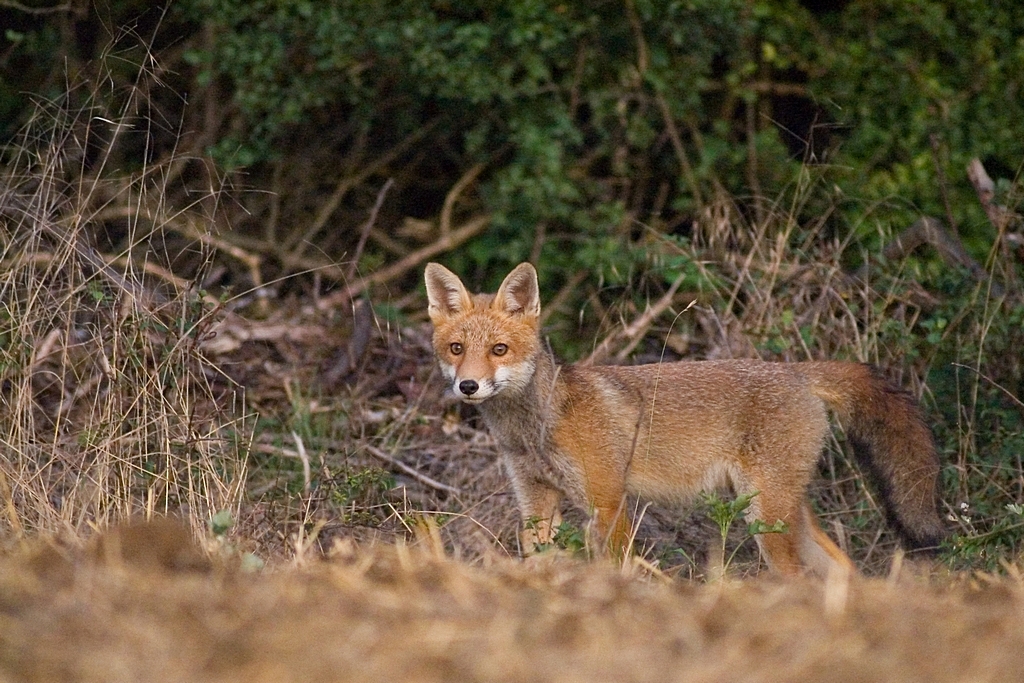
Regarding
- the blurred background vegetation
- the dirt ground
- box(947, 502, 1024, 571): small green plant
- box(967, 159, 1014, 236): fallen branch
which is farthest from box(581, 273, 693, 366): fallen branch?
the dirt ground

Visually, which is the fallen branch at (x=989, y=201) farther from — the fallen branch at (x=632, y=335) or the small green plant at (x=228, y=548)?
the small green plant at (x=228, y=548)

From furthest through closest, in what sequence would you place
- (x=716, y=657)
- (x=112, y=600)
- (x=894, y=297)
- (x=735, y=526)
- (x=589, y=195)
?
(x=589, y=195)
(x=894, y=297)
(x=735, y=526)
(x=112, y=600)
(x=716, y=657)

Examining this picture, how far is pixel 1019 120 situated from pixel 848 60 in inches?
52.4

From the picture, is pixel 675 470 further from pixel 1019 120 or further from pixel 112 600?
pixel 1019 120

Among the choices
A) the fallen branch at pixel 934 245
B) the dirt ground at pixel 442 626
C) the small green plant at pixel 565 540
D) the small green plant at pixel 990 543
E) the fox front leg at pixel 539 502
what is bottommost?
the small green plant at pixel 990 543

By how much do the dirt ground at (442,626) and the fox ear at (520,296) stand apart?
7.86ft

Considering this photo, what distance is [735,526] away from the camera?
621cm

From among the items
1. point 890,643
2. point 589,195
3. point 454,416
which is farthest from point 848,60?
point 890,643

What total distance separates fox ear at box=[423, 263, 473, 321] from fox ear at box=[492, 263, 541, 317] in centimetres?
17

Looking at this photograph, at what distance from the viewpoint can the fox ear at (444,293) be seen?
586 cm

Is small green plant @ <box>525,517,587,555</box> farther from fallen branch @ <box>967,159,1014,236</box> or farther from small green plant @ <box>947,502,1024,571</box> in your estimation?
fallen branch @ <box>967,159,1014,236</box>

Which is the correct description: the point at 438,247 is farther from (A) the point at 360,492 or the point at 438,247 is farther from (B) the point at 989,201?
(B) the point at 989,201

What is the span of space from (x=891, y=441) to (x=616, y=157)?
4.51 metres

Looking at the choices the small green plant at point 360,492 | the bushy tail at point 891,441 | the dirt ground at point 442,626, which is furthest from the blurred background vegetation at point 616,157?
the dirt ground at point 442,626
